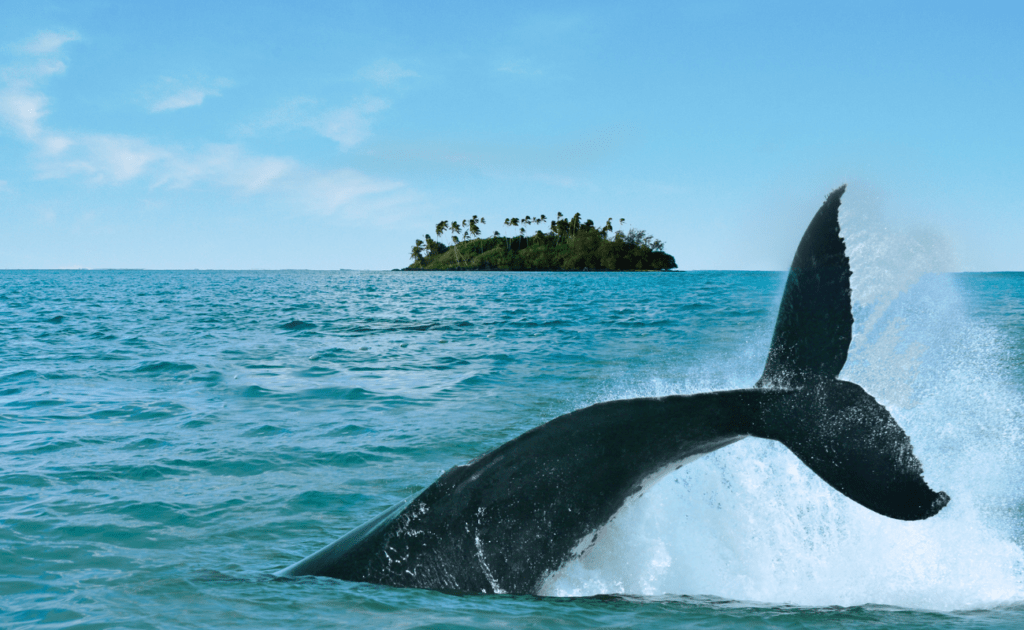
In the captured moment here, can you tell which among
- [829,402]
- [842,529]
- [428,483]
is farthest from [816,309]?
[428,483]

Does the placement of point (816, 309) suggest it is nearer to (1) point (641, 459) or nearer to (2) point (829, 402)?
(2) point (829, 402)

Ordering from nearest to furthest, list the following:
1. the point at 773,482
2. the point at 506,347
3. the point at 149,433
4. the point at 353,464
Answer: the point at 773,482 → the point at 353,464 → the point at 149,433 → the point at 506,347

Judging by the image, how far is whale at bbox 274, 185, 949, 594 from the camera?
3.46 m

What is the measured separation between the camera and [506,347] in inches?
779

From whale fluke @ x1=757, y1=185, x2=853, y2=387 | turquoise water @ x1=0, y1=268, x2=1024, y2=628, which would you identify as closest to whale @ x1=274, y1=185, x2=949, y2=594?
whale fluke @ x1=757, y1=185, x2=853, y2=387

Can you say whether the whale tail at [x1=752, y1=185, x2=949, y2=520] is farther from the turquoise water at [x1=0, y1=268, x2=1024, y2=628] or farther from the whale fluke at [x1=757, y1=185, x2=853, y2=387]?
the turquoise water at [x1=0, y1=268, x2=1024, y2=628]

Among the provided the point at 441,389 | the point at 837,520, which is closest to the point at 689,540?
the point at 837,520

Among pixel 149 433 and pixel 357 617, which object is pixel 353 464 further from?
pixel 357 617

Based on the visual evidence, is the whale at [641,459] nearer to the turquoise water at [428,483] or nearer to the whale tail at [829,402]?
the whale tail at [829,402]

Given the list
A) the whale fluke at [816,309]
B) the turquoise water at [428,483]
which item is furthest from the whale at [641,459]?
the turquoise water at [428,483]

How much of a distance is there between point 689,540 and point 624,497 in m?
1.21

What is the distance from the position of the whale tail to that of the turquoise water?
129 millimetres

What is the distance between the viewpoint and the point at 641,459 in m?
3.84

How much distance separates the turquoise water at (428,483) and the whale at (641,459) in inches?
5.5
